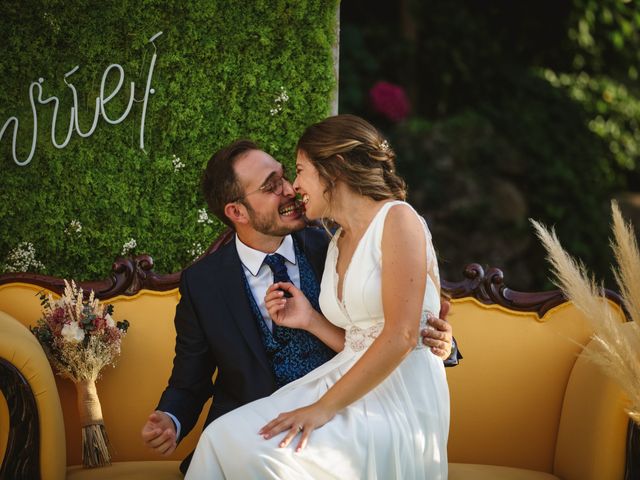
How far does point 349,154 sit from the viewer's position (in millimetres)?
3088

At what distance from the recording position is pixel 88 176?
4660mm

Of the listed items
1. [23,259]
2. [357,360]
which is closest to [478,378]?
[357,360]

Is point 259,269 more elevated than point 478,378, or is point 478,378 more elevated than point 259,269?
point 259,269

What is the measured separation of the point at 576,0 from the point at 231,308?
6.51 metres

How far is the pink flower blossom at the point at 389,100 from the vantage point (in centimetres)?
816

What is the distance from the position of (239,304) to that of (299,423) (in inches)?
27.7

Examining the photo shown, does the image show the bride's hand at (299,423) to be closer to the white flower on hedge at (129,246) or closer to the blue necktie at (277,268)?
the blue necktie at (277,268)

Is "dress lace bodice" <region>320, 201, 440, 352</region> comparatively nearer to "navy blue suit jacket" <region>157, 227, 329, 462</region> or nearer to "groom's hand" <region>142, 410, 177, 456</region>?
"navy blue suit jacket" <region>157, 227, 329, 462</region>

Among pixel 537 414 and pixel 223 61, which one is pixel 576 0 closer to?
pixel 223 61

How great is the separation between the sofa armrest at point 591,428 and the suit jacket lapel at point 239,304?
1172mm

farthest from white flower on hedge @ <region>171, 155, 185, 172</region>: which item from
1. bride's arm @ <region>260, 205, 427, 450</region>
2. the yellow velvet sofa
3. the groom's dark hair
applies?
bride's arm @ <region>260, 205, 427, 450</region>

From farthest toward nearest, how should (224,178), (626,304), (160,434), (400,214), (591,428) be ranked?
(224,178), (591,428), (160,434), (400,214), (626,304)

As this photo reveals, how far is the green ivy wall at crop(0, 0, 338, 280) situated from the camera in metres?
4.64

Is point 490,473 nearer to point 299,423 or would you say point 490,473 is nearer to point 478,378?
point 478,378
